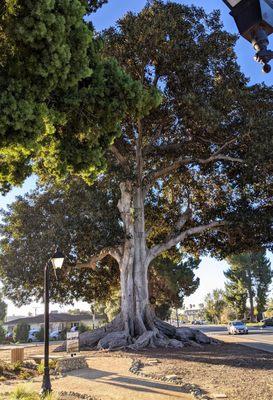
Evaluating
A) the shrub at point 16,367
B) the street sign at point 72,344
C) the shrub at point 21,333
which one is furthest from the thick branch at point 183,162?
the shrub at point 21,333

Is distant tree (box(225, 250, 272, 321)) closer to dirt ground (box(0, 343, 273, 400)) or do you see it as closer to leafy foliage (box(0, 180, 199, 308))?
leafy foliage (box(0, 180, 199, 308))

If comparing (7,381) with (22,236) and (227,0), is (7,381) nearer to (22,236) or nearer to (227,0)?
(227,0)

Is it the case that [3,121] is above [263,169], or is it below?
below

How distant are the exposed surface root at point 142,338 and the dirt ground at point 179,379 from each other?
6.21 m

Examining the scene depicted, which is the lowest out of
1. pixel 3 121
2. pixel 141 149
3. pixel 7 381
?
pixel 7 381

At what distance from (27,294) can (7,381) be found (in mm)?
17868

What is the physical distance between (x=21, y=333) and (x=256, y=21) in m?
51.6

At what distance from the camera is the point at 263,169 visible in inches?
894

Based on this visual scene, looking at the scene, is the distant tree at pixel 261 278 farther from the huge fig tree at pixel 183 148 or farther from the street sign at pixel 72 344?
the street sign at pixel 72 344

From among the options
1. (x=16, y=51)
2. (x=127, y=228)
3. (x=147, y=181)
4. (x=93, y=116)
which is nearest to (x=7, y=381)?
(x=93, y=116)

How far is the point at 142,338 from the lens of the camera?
2147 cm

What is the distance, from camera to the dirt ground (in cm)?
866

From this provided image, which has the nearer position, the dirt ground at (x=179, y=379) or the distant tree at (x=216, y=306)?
the dirt ground at (x=179, y=379)

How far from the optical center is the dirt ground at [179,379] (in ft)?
28.4
